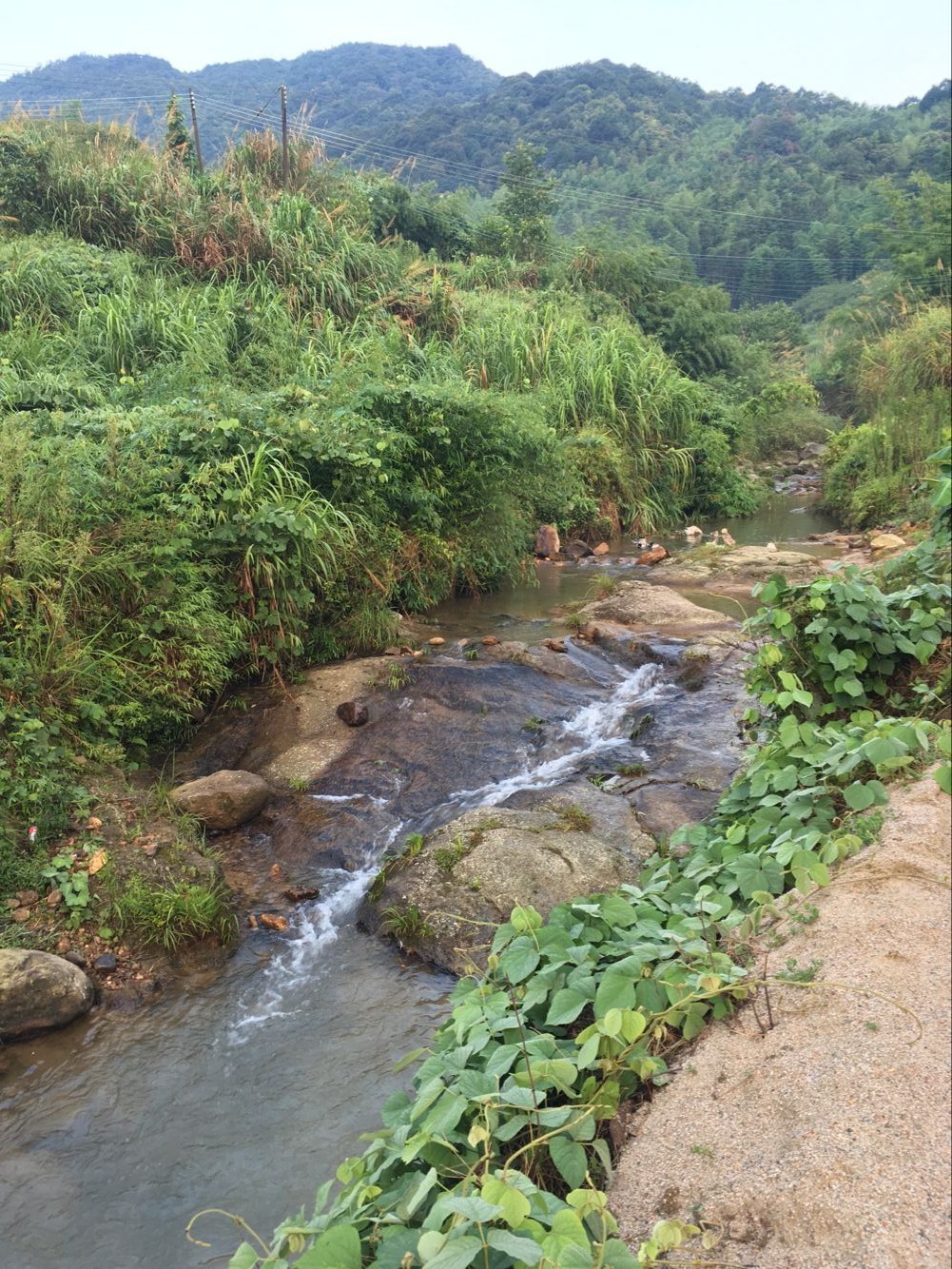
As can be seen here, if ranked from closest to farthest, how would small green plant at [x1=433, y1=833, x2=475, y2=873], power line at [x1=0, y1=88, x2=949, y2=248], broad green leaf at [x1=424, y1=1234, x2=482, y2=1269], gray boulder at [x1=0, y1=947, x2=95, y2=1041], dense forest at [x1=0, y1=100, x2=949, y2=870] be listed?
1. broad green leaf at [x1=424, y1=1234, x2=482, y2=1269]
2. gray boulder at [x1=0, y1=947, x2=95, y2=1041]
3. small green plant at [x1=433, y1=833, x2=475, y2=873]
4. dense forest at [x1=0, y1=100, x2=949, y2=870]
5. power line at [x1=0, y1=88, x2=949, y2=248]

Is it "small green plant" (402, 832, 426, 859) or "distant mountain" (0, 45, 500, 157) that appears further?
"distant mountain" (0, 45, 500, 157)

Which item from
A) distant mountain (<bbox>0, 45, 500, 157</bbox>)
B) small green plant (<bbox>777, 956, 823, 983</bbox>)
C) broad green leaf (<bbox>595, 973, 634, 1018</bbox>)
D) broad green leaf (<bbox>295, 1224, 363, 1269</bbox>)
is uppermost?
distant mountain (<bbox>0, 45, 500, 157</bbox>)

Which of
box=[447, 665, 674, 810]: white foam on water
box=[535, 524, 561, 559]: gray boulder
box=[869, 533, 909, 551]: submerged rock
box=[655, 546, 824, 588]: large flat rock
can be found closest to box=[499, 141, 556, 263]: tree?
box=[535, 524, 561, 559]: gray boulder

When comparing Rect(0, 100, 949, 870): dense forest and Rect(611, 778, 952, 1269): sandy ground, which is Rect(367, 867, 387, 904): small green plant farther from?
Rect(611, 778, 952, 1269): sandy ground

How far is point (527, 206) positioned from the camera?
23.3 metres

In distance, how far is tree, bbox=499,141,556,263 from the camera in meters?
21.4

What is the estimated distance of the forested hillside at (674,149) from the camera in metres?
37.0

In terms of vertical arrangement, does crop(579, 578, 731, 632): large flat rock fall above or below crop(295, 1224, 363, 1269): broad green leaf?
below

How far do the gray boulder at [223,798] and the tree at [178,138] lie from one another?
44.6 feet

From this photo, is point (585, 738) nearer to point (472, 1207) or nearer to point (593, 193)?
point (472, 1207)

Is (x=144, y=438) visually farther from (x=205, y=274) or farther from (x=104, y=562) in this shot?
(x=205, y=274)

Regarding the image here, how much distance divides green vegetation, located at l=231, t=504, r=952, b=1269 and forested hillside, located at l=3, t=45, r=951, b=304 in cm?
1685

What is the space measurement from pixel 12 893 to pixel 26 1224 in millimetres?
1544

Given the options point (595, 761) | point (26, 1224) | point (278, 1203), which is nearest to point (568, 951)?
point (278, 1203)
